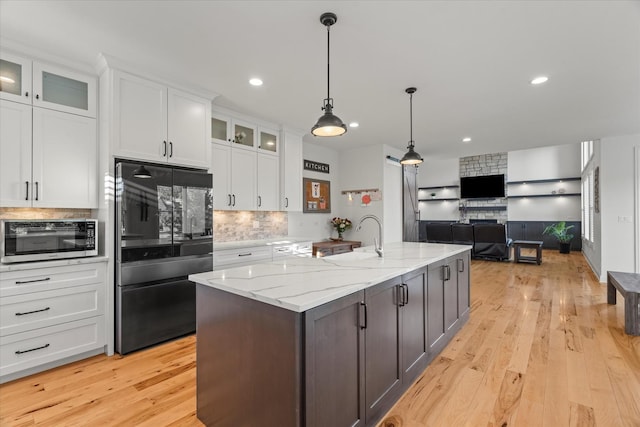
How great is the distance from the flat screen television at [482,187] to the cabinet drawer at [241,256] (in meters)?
8.78

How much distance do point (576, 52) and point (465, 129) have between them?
241 cm

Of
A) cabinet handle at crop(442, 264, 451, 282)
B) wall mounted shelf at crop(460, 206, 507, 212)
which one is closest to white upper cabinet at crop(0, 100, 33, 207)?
cabinet handle at crop(442, 264, 451, 282)

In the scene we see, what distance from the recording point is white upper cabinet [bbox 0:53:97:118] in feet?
8.20

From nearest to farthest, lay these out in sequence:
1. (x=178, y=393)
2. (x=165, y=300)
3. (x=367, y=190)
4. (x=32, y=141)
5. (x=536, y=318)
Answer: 1. (x=178, y=393)
2. (x=32, y=141)
3. (x=165, y=300)
4. (x=536, y=318)
5. (x=367, y=190)

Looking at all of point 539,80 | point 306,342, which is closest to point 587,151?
point 539,80

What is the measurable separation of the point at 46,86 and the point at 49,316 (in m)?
1.95

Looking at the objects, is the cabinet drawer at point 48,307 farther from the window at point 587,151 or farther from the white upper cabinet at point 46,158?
the window at point 587,151

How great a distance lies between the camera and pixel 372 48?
256 cm

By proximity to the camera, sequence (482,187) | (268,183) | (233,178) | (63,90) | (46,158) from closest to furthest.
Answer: (46,158) → (63,90) → (233,178) → (268,183) → (482,187)

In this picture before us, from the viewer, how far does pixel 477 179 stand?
10.6 m

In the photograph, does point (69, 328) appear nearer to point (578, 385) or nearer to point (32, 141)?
point (32, 141)

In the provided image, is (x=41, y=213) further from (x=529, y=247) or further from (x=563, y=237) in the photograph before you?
(x=563, y=237)

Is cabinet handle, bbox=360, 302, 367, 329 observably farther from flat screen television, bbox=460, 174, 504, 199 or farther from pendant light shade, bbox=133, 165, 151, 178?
flat screen television, bbox=460, 174, 504, 199

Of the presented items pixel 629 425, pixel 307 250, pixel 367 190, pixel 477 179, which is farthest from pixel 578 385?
pixel 477 179
